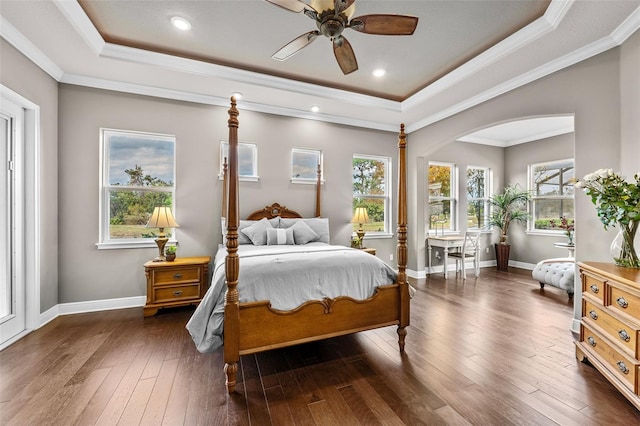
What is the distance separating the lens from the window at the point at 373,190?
517cm

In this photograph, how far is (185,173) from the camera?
3.95 meters

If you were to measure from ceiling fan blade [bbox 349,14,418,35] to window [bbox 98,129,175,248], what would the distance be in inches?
117

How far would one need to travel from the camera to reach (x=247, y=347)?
2.05 metres

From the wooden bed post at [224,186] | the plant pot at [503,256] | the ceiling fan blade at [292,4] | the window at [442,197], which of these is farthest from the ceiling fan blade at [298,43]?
the plant pot at [503,256]

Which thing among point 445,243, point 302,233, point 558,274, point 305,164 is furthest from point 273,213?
point 558,274

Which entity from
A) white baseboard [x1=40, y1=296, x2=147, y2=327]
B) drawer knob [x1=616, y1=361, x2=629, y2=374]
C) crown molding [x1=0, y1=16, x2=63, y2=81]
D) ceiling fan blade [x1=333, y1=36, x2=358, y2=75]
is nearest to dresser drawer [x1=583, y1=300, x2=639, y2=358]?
drawer knob [x1=616, y1=361, x2=629, y2=374]

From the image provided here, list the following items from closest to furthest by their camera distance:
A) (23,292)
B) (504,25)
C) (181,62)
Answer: (504,25) → (23,292) → (181,62)

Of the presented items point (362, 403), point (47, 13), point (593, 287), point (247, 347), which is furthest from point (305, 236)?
point (47, 13)

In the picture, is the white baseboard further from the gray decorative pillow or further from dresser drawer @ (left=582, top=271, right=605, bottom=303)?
dresser drawer @ (left=582, top=271, right=605, bottom=303)

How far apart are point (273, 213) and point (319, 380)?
265cm

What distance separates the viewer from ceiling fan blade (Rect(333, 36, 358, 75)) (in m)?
2.24

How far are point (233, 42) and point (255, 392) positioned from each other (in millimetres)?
3215

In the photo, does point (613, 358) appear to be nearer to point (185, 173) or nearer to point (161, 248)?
point (161, 248)

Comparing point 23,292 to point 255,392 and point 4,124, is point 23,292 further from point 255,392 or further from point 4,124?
point 255,392
